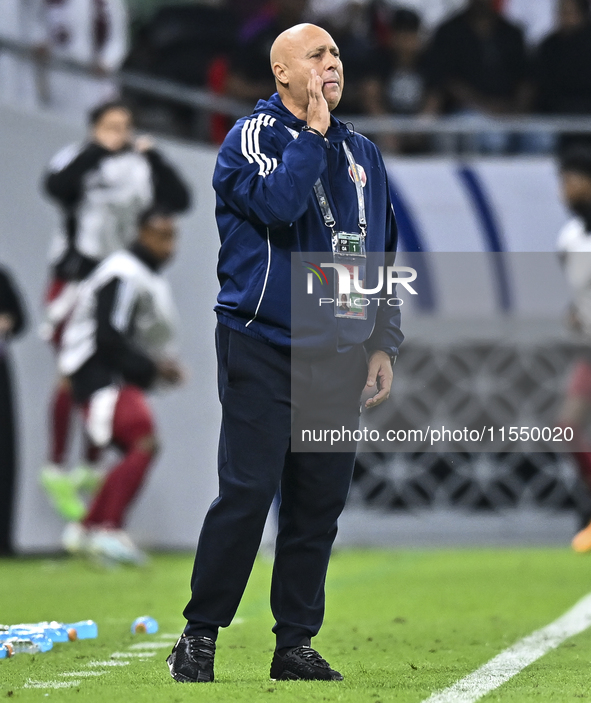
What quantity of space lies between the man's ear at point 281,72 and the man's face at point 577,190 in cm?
562

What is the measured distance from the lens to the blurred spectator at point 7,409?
8.55 meters

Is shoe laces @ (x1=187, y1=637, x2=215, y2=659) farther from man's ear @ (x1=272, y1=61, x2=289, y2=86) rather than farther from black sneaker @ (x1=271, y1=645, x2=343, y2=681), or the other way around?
man's ear @ (x1=272, y1=61, x2=289, y2=86)

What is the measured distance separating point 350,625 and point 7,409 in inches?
168

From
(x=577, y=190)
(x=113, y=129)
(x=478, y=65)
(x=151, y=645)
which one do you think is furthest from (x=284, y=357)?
(x=478, y=65)

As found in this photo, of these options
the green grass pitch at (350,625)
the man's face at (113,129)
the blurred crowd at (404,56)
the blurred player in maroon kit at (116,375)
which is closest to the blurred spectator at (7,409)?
the green grass pitch at (350,625)

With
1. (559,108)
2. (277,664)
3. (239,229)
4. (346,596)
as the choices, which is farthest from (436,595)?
(559,108)

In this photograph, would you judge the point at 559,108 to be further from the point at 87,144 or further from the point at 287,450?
the point at 287,450

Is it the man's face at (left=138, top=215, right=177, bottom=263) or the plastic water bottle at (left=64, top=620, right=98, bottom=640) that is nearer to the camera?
the plastic water bottle at (left=64, top=620, right=98, bottom=640)

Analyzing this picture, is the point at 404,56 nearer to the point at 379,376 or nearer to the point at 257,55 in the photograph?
the point at 257,55

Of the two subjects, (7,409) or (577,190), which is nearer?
(7,409)

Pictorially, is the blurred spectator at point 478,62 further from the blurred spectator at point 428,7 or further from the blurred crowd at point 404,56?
the blurred spectator at point 428,7

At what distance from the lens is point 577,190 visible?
29.3 ft

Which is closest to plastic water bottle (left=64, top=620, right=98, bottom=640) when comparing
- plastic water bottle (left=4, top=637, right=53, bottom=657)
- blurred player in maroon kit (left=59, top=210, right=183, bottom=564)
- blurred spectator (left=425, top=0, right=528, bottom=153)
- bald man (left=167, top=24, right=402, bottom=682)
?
plastic water bottle (left=4, top=637, right=53, bottom=657)

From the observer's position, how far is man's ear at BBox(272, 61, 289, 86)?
11.7ft
